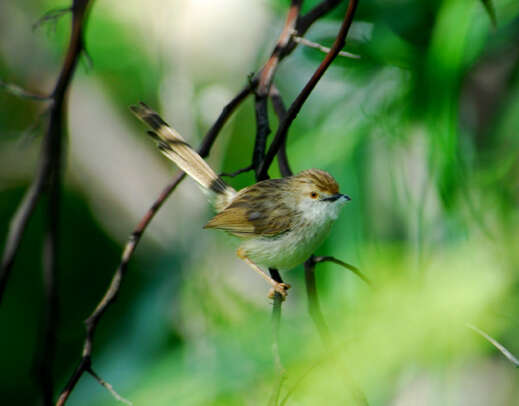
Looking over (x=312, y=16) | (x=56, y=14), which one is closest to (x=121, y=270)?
(x=56, y=14)

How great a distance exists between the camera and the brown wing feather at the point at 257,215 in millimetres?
2451

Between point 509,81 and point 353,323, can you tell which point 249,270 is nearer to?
point 509,81

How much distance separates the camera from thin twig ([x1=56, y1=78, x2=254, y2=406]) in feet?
5.32

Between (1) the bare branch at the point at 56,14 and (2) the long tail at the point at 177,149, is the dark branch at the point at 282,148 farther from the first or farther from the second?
(1) the bare branch at the point at 56,14

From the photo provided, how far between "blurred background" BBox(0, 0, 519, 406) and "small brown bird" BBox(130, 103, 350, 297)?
0.56ft

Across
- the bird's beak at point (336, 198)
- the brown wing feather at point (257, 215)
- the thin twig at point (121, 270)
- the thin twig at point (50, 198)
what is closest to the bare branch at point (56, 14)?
the thin twig at point (50, 198)

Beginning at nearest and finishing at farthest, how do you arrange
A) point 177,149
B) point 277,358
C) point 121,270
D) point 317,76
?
point 277,358, point 317,76, point 121,270, point 177,149

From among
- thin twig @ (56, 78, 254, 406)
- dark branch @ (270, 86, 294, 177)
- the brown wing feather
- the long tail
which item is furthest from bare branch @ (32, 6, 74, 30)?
the brown wing feather

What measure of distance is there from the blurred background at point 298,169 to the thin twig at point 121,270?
360 millimetres

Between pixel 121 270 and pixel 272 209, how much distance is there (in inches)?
33.4

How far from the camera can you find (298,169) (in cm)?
282

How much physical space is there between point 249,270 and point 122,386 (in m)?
1.60

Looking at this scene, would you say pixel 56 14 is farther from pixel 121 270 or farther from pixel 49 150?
pixel 121 270

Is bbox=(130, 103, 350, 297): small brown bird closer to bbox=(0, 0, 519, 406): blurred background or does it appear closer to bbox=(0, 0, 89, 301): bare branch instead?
bbox=(0, 0, 519, 406): blurred background
